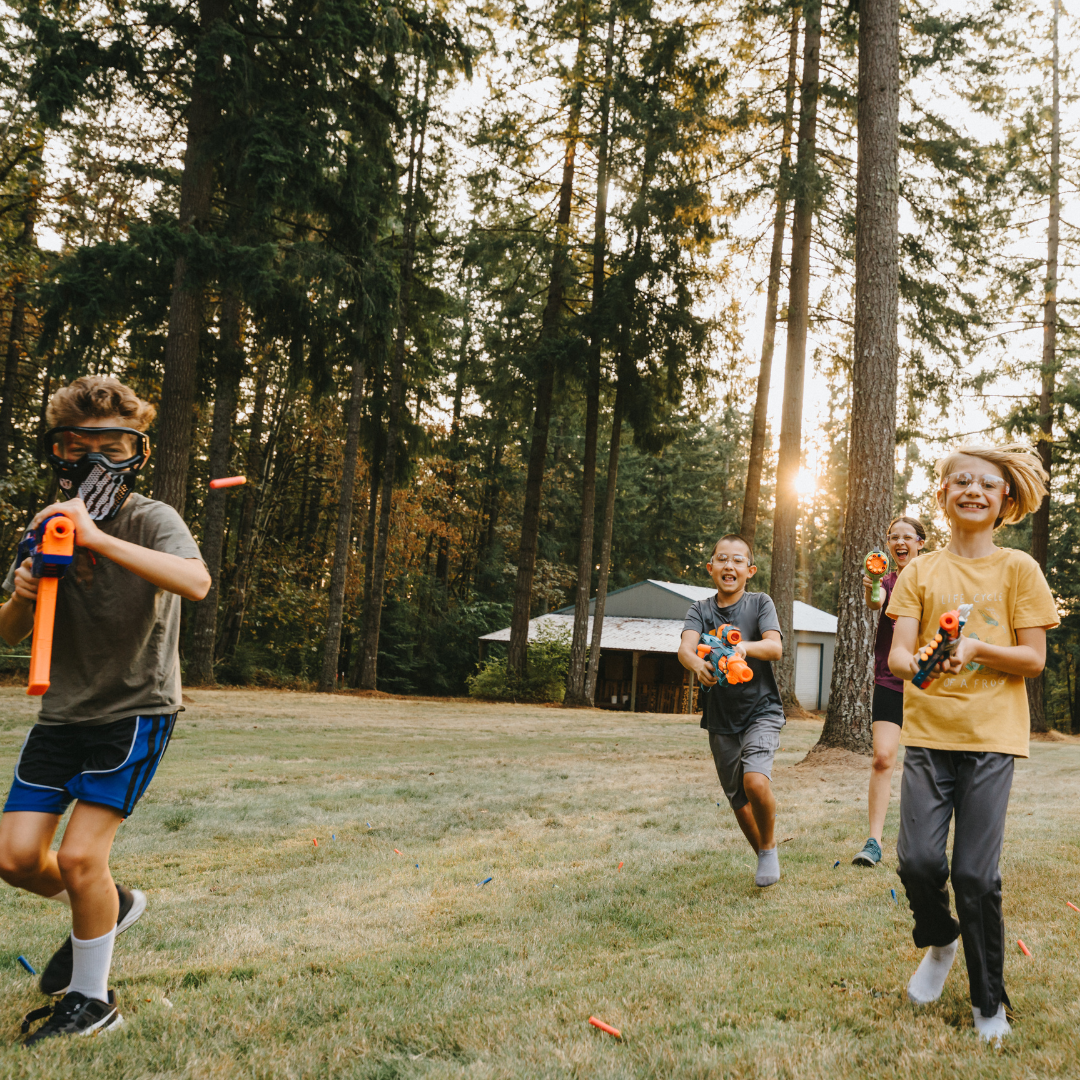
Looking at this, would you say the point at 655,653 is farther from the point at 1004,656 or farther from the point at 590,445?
the point at 1004,656

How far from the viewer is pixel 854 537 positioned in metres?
9.98

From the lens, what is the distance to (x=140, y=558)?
2646 millimetres

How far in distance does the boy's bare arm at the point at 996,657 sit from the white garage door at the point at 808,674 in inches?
1293

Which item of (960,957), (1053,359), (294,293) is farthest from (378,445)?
(960,957)

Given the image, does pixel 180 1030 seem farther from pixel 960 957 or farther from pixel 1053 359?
pixel 1053 359

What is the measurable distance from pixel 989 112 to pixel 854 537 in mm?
9706

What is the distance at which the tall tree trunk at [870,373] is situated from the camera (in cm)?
998

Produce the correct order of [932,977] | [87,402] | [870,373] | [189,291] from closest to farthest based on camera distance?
[87,402], [932,977], [870,373], [189,291]

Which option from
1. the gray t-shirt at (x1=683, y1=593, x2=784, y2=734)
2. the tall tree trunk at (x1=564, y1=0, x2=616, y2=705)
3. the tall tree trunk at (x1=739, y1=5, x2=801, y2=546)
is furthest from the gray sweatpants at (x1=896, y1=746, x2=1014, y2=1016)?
the tall tree trunk at (x1=564, y1=0, x2=616, y2=705)

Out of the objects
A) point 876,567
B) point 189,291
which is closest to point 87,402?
point 876,567

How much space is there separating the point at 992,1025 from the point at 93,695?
9.94ft

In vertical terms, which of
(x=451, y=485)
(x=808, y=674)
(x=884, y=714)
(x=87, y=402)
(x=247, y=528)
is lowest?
(x=808, y=674)

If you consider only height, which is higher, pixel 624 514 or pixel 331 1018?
pixel 624 514

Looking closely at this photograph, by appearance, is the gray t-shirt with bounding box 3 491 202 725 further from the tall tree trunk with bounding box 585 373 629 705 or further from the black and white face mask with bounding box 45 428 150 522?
the tall tree trunk with bounding box 585 373 629 705
